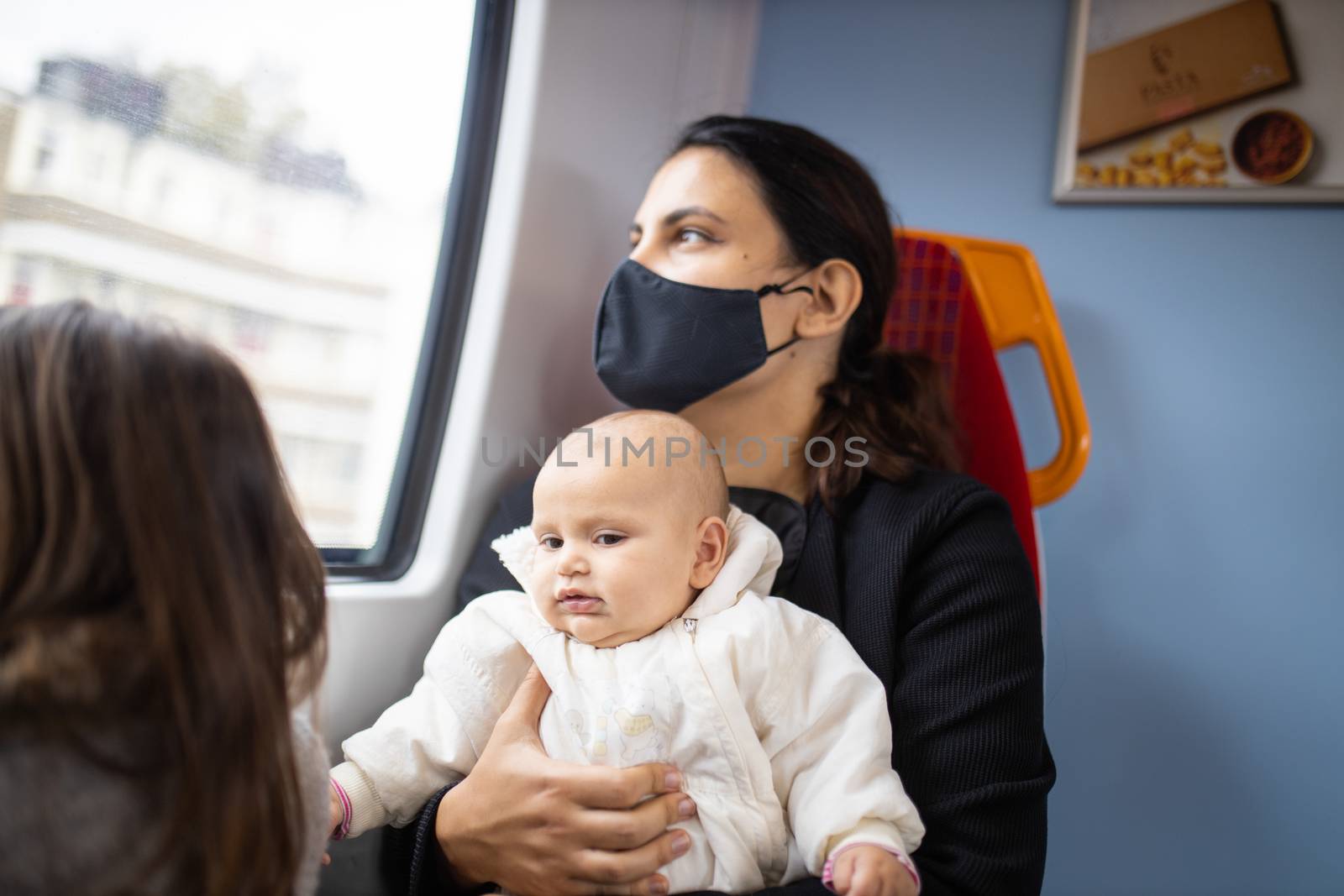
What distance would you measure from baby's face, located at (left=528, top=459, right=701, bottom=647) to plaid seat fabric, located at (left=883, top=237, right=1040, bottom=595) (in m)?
0.84

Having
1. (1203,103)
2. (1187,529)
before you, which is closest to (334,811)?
(1187,529)

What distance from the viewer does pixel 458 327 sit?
1.87 m

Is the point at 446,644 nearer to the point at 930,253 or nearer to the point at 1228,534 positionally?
the point at 930,253

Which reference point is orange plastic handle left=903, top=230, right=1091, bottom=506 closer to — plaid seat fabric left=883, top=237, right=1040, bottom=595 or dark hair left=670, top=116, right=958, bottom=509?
plaid seat fabric left=883, top=237, right=1040, bottom=595

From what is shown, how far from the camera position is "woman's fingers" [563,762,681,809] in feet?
3.75

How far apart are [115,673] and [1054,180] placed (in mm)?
2125

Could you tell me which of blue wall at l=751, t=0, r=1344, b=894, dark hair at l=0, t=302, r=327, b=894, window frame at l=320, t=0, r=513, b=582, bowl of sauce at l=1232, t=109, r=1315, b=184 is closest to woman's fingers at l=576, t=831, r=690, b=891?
dark hair at l=0, t=302, r=327, b=894

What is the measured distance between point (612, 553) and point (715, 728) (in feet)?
0.87

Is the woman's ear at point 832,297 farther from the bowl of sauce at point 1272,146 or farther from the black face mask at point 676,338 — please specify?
the bowl of sauce at point 1272,146

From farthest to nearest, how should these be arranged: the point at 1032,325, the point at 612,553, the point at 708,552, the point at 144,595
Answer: the point at 1032,325, the point at 708,552, the point at 612,553, the point at 144,595

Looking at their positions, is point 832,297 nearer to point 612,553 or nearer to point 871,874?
point 612,553

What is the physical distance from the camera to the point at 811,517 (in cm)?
162

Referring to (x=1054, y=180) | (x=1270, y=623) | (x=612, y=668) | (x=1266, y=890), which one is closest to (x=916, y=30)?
(x=1054, y=180)

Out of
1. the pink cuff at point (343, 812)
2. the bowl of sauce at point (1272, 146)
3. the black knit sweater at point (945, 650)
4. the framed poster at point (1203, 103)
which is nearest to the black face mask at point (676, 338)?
the black knit sweater at point (945, 650)
